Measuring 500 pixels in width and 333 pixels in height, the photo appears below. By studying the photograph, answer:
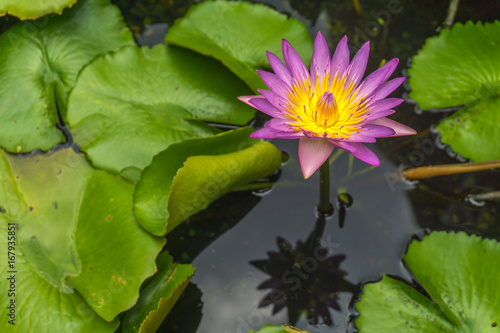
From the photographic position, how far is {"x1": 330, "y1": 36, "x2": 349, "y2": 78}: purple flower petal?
171cm

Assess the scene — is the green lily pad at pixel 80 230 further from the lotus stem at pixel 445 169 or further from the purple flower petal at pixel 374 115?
the lotus stem at pixel 445 169

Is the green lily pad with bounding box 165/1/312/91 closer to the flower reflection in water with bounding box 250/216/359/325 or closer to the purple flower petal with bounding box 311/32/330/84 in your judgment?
the purple flower petal with bounding box 311/32/330/84

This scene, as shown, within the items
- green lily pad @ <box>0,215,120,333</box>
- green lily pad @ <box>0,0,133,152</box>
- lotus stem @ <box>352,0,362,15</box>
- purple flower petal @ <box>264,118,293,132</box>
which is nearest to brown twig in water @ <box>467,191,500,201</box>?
purple flower petal @ <box>264,118,293,132</box>

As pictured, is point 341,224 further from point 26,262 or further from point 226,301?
point 26,262

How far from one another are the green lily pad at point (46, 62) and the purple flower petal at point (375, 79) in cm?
141

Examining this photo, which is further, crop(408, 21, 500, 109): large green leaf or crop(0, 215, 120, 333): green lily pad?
crop(408, 21, 500, 109): large green leaf

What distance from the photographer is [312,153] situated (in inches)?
60.9

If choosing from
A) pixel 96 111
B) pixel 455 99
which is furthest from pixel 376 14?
pixel 96 111

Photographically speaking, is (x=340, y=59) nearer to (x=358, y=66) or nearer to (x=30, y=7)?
(x=358, y=66)

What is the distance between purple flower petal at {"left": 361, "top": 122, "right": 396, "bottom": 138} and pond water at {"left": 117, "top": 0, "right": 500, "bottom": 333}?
2.36ft

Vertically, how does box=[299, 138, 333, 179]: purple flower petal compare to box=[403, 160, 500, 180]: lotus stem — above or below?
above

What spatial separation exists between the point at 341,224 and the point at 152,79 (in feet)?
4.11

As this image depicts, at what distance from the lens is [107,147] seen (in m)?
2.13

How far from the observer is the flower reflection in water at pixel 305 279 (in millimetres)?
1981
